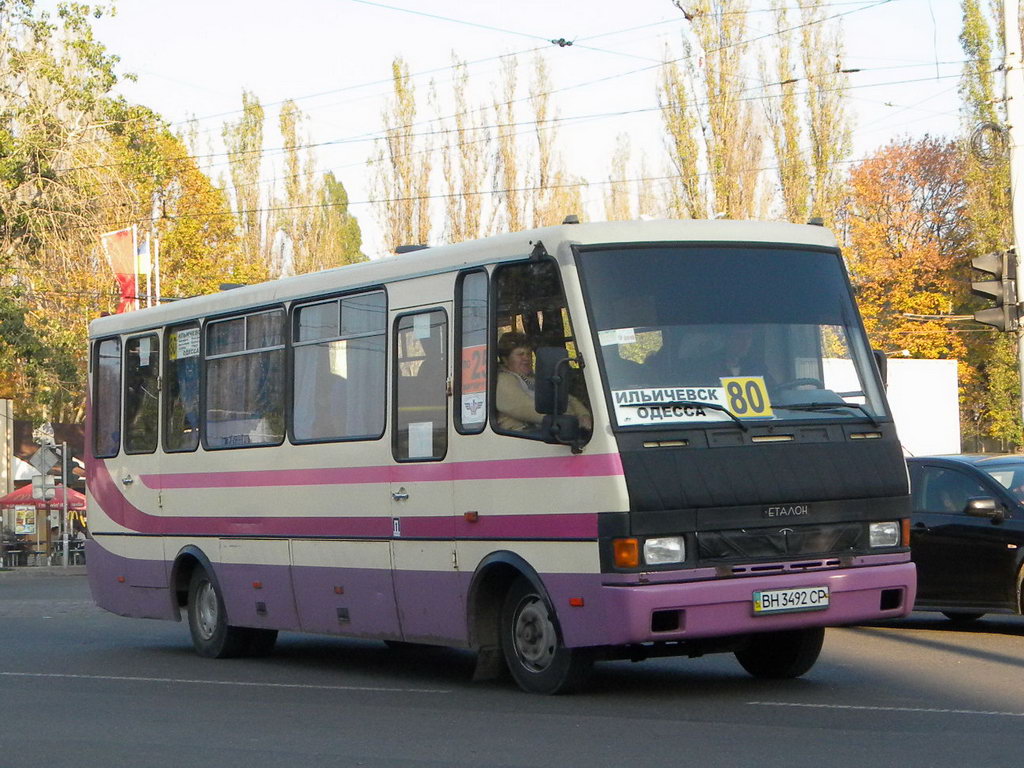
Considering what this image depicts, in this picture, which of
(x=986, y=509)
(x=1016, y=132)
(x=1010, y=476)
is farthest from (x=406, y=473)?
(x=1016, y=132)

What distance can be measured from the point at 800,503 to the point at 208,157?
5520cm

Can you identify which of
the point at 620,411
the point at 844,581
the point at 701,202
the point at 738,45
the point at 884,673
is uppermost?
the point at 738,45

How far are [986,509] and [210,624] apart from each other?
21.9 ft

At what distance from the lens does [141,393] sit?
15.9 m

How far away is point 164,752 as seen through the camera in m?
8.74

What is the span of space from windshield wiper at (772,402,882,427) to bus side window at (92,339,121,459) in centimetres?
787

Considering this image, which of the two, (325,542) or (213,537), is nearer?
(325,542)

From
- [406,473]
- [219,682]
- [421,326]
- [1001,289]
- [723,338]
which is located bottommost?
[219,682]

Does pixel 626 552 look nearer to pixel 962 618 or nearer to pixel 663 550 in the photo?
pixel 663 550

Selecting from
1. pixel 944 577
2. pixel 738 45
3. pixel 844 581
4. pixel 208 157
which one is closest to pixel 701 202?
pixel 738 45

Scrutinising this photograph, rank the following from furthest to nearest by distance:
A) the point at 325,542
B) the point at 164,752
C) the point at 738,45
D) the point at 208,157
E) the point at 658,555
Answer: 1. the point at 208,157
2. the point at 738,45
3. the point at 325,542
4. the point at 658,555
5. the point at 164,752

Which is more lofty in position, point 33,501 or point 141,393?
point 141,393

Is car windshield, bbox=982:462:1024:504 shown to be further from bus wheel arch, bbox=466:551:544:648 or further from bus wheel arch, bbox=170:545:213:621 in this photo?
bus wheel arch, bbox=170:545:213:621

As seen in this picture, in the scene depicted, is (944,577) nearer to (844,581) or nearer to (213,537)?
(844,581)
